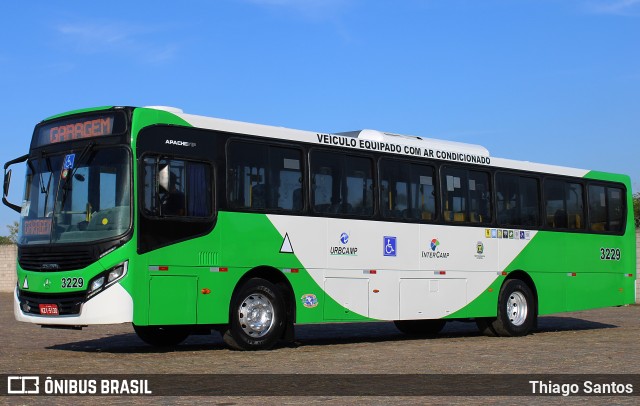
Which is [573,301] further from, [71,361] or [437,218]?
[71,361]

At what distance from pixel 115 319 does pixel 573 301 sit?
11328 mm

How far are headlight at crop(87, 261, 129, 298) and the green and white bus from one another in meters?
0.02

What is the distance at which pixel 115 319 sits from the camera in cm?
1375

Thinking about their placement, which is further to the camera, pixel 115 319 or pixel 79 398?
pixel 115 319

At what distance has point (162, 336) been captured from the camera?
54.6 feet

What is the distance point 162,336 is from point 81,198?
133 inches

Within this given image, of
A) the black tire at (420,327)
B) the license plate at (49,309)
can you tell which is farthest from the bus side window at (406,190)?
the license plate at (49,309)

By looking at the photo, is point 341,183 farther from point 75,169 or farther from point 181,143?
point 75,169

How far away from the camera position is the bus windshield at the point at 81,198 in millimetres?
14000

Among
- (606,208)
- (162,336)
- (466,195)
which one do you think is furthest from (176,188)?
(606,208)

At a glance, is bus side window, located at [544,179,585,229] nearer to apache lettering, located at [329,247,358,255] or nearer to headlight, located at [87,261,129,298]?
apache lettering, located at [329,247,358,255]

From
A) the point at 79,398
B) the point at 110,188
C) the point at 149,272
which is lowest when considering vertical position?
the point at 79,398

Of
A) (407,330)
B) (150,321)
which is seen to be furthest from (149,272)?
(407,330)

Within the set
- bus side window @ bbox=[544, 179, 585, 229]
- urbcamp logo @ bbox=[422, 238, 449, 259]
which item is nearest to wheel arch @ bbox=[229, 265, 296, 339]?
urbcamp logo @ bbox=[422, 238, 449, 259]
